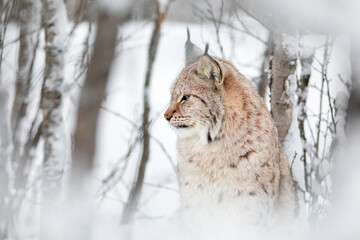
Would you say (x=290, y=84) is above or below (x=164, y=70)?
below

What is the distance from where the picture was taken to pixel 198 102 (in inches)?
126

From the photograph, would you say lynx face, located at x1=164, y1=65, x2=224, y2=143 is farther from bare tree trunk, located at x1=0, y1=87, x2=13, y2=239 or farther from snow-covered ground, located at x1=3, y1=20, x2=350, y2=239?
bare tree trunk, located at x1=0, y1=87, x2=13, y2=239

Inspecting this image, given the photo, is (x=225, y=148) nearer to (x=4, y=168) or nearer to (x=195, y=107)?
(x=195, y=107)

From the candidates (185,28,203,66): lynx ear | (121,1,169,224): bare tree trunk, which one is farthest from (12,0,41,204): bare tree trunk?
(185,28,203,66): lynx ear

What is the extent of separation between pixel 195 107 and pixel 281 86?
112 centimetres

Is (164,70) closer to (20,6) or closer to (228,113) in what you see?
(20,6)

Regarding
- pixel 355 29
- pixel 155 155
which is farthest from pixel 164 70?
pixel 355 29

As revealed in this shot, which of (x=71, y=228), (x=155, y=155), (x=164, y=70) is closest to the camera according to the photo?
(x=71, y=228)

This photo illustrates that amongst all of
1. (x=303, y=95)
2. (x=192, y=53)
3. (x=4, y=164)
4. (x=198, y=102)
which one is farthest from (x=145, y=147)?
(x=198, y=102)

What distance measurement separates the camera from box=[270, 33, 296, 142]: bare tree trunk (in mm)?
3941

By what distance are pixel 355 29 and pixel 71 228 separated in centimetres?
200

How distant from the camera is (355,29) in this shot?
167 centimetres

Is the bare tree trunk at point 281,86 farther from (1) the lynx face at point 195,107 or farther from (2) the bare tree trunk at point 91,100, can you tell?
(2) the bare tree trunk at point 91,100

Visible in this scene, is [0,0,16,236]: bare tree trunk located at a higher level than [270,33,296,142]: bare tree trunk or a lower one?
lower
